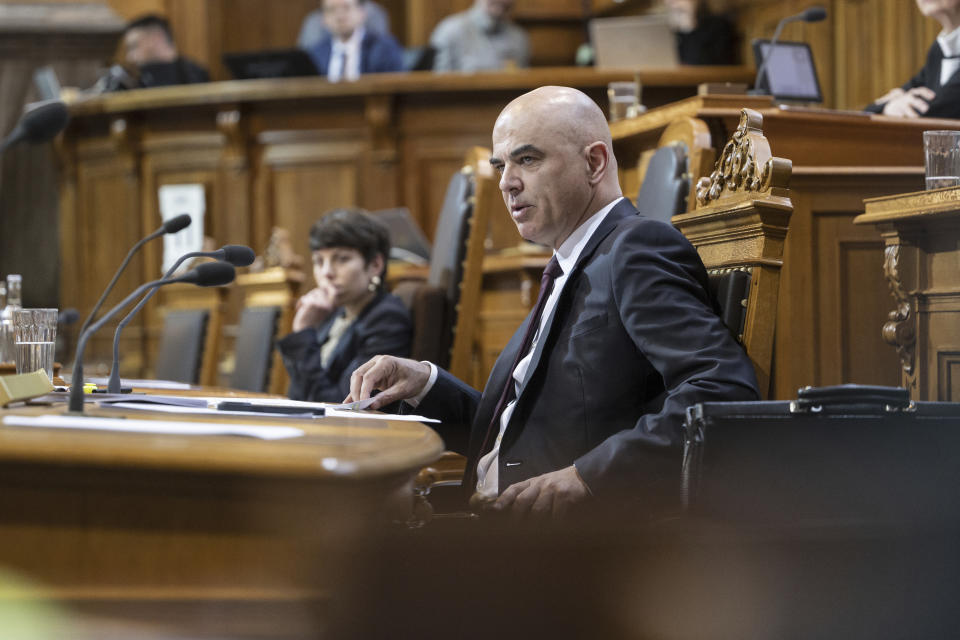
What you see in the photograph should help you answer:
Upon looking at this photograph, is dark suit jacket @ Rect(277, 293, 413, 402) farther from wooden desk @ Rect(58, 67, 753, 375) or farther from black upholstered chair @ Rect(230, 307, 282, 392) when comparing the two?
wooden desk @ Rect(58, 67, 753, 375)

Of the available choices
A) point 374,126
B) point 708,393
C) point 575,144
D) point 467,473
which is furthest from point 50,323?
point 374,126

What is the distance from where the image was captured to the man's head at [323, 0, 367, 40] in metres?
6.70

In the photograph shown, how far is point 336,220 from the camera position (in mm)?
3170

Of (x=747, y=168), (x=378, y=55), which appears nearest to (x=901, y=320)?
(x=747, y=168)

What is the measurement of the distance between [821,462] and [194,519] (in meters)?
0.72

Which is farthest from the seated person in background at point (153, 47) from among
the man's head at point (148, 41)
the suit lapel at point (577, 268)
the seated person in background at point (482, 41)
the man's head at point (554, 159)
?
the suit lapel at point (577, 268)

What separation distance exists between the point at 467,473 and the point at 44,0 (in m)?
6.60

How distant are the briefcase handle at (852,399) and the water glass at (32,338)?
1.33m

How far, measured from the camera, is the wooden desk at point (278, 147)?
18.9ft

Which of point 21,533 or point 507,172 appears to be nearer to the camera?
point 21,533

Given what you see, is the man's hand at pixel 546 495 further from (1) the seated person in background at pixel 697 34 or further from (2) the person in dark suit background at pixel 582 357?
(1) the seated person in background at pixel 697 34

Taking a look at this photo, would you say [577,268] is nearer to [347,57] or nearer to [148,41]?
[347,57]

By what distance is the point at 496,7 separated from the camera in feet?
23.2

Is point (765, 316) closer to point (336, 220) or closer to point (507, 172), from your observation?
point (507, 172)
